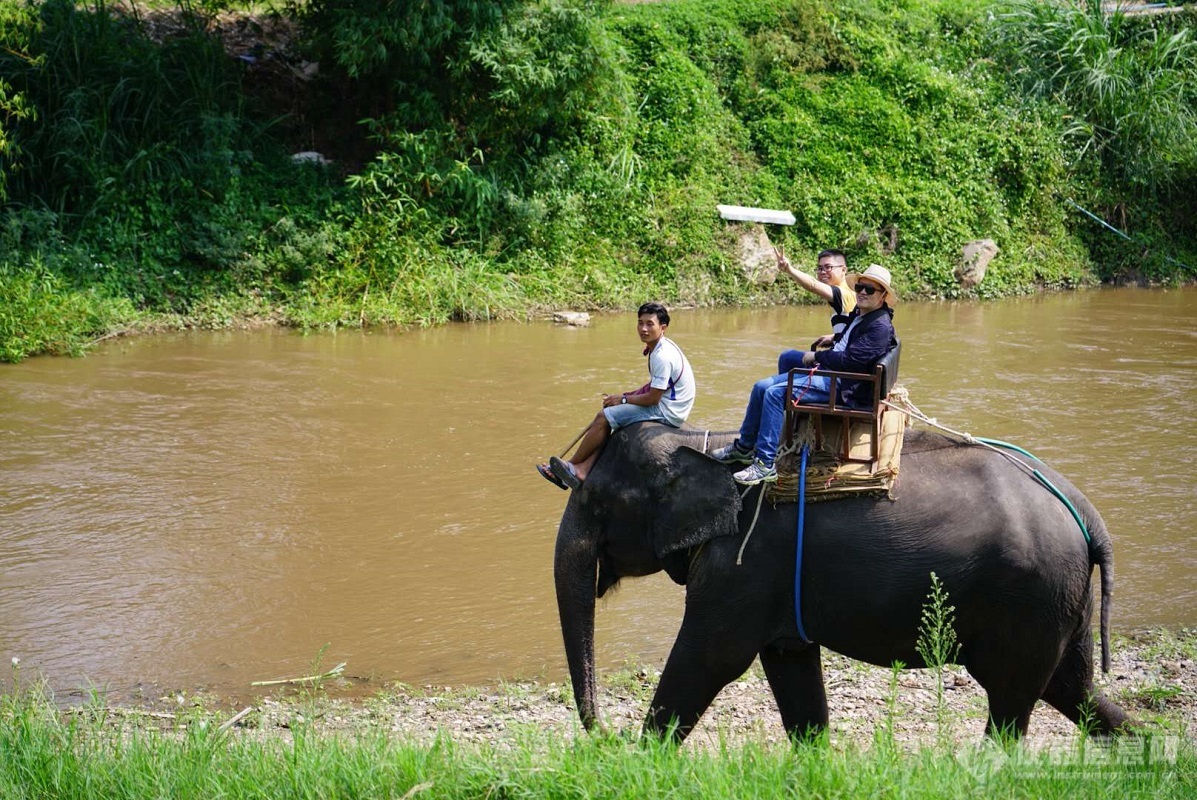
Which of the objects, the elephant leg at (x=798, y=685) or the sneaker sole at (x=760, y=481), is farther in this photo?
the elephant leg at (x=798, y=685)

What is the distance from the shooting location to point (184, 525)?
8.50 metres

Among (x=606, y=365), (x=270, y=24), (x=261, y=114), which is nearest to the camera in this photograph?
(x=606, y=365)

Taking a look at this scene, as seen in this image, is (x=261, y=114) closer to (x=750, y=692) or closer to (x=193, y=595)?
(x=193, y=595)

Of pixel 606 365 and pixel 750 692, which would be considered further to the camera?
pixel 606 365

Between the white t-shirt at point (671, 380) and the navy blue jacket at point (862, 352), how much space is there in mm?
566

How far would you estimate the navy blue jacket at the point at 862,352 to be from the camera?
488cm

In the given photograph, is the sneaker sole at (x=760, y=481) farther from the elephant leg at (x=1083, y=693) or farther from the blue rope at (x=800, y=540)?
the elephant leg at (x=1083, y=693)

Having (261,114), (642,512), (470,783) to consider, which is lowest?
(470,783)

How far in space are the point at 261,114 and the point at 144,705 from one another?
12.6 metres

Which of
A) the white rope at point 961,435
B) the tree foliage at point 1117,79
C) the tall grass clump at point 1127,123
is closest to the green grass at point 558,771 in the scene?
the white rope at point 961,435

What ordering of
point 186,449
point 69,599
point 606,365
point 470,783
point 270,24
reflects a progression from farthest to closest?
point 270,24, point 606,365, point 186,449, point 69,599, point 470,783

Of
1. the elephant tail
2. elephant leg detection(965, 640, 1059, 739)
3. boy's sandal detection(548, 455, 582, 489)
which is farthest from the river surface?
the elephant tail

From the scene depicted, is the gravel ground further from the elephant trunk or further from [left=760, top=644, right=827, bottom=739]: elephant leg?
the elephant trunk

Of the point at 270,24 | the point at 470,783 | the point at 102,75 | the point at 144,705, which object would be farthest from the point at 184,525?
the point at 270,24
